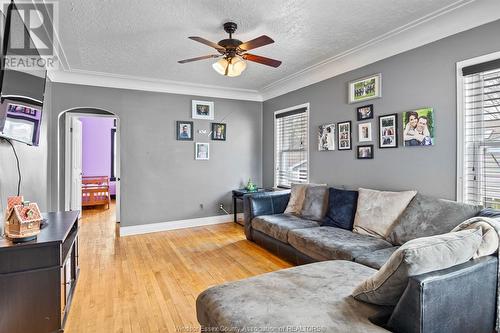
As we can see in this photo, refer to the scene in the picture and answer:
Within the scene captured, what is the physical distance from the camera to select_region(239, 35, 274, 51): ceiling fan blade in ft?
7.80

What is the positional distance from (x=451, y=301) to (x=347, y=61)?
3169 mm

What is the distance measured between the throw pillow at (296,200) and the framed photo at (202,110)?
220 cm

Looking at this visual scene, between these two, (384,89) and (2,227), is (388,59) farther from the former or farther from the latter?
(2,227)

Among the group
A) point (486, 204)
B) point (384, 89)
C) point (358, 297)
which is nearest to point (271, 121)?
point (384, 89)

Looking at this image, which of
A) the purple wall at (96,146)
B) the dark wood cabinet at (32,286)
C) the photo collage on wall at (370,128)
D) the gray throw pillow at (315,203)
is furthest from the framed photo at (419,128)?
the purple wall at (96,146)

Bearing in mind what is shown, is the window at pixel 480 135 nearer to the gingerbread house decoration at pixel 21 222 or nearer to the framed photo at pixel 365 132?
the framed photo at pixel 365 132

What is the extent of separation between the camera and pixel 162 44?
10.8 feet

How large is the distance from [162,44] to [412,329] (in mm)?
3453

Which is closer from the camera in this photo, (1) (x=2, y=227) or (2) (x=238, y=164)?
(1) (x=2, y=227)

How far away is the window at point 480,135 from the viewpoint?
2.41 metres

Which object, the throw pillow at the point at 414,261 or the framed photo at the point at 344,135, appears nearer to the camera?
the throw pillow at the point at 414,261

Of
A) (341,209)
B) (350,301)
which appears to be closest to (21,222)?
(350,301)

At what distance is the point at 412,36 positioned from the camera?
2.93m

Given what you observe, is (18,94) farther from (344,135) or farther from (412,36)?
(412,36)
